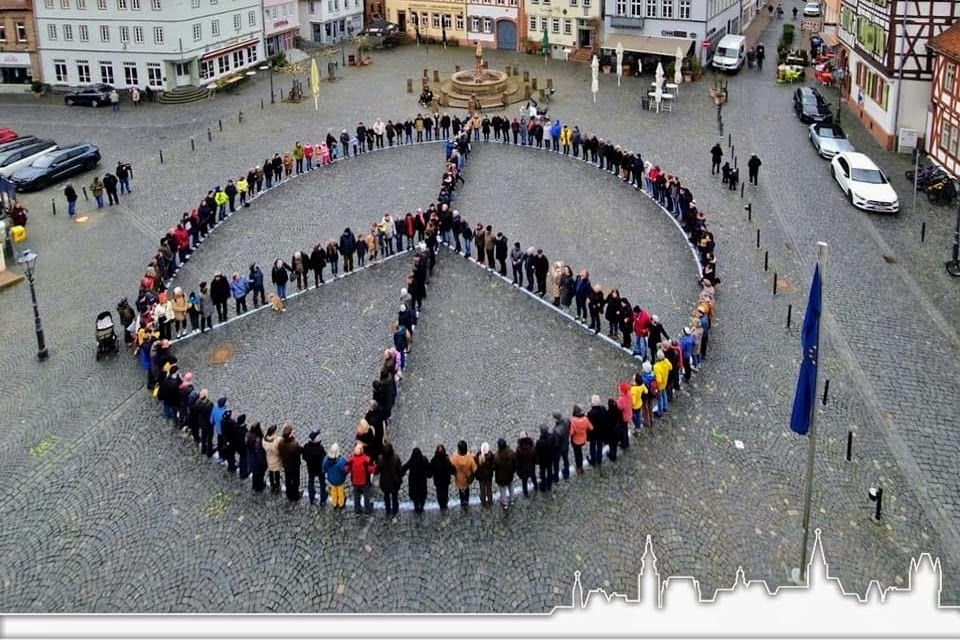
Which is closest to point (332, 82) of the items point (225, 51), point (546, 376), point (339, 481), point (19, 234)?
point (225, 51)

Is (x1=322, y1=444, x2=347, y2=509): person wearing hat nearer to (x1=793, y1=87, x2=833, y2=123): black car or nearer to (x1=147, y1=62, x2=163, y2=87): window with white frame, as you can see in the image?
(x1=793, y1=87, x2=833, y2=123): black car

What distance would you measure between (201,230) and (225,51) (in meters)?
30.8

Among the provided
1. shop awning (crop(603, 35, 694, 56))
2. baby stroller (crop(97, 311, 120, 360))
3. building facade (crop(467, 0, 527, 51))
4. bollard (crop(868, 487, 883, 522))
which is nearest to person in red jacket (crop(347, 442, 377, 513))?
bollard (crop(868, 487, 883, 522))

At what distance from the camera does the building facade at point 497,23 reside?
A: 66188mm

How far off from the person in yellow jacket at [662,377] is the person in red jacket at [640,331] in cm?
188

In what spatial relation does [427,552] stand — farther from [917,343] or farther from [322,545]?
[917,343]

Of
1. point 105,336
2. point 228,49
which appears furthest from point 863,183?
point 228,49

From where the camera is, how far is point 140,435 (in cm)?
1850

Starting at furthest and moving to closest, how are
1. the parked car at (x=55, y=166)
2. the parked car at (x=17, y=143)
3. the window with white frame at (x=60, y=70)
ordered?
the window with white frame at (x=60, y=70), the parked car at (x=17, y=143), the parked car at (x=55, y=166)

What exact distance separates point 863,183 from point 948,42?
7717 mm

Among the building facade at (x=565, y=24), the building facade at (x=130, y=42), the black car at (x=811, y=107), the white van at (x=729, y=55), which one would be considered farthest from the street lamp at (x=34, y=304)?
the building facade at (x=565, y=24)

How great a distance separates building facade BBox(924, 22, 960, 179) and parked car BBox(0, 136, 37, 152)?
35942 millimetres

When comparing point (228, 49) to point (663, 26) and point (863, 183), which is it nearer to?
point (663, 26)

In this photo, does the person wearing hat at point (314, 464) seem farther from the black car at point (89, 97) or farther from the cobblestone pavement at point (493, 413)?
the black car at point (89, 97)
